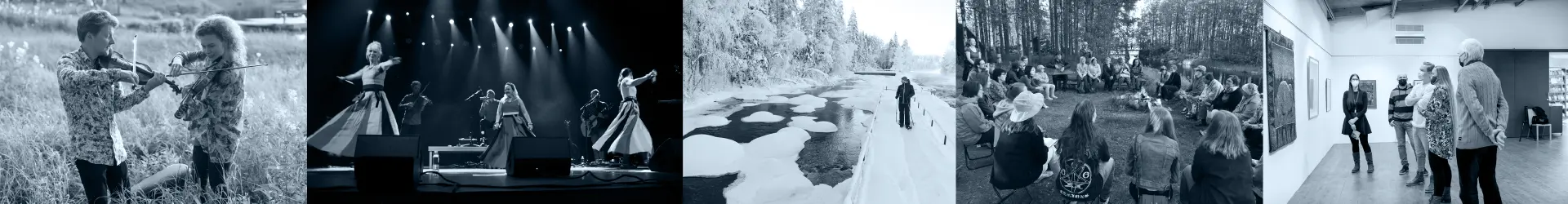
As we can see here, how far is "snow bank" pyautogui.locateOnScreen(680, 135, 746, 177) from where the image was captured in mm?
4625

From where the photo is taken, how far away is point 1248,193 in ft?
13.7

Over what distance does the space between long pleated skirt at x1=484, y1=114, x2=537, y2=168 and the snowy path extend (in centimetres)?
211

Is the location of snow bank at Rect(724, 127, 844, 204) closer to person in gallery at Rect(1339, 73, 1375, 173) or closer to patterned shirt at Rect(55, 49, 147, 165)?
patterned shirt at Rect(55, 49, 147, 165)

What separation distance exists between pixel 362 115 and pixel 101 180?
1.32 metres

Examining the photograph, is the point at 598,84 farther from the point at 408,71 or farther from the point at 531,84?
the point at 408,71

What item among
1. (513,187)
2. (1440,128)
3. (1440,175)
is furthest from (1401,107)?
(513,187)

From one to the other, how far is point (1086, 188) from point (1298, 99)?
2.00 metres

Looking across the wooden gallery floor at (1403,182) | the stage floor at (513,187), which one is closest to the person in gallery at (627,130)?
the stage floor at (513,187)

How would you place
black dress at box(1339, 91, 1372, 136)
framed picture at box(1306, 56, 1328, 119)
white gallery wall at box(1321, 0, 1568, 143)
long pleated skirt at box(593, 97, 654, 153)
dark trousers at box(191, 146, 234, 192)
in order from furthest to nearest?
white gallery wall at box(1321, 0, 1568, 143) → black dress at box(1339, 91, 1372, 136) → framed picture at box(1306, 56, 1328, 119) → long pleated skirt at box(593, 97, 654, 153) → dark trousers at box(191, 146, 234, 192)

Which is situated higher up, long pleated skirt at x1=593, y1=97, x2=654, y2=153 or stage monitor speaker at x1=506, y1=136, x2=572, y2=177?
long pleated skirt at x1=593, y1=97, x2=654, y2=153

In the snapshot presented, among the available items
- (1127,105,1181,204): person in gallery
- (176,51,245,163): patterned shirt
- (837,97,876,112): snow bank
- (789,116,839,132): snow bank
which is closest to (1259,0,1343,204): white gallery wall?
(1127,105,1181,204): person in gallery

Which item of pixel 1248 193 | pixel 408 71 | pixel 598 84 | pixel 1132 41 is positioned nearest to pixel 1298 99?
pixel 1248 193

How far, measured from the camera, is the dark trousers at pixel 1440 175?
4742mm

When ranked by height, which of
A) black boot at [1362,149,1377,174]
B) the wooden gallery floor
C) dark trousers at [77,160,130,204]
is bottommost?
the wooden gallery floor
